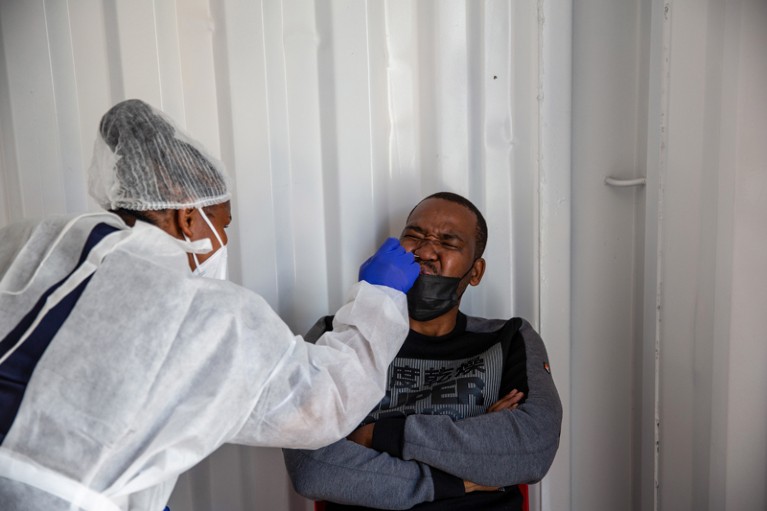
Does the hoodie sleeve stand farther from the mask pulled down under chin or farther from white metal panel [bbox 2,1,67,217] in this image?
white metal panel [bbox 2,1,67,217]

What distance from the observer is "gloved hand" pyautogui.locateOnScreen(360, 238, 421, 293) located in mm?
1632

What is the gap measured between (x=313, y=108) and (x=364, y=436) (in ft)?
3.28

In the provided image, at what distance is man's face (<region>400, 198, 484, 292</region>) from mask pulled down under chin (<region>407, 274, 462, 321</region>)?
4cm

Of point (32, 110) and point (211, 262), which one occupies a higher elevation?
point (32, 110)

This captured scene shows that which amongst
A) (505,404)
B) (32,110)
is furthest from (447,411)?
(32,110)

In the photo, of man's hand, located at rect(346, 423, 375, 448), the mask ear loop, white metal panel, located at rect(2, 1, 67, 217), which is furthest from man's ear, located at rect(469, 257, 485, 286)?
white metal panel, located at rect(2, 1, 67, 217)

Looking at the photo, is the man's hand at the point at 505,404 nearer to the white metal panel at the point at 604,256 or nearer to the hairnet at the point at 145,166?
the white metal panel at the point at 604,256

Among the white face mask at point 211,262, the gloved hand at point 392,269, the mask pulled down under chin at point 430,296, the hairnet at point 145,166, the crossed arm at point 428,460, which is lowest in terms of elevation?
the crossed arm at point 428,460

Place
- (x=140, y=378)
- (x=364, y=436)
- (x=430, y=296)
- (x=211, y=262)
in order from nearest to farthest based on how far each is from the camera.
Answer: (x=140, y=378)
(x=211, y=262)
(x=364, y=436)
(x=430, y=296)

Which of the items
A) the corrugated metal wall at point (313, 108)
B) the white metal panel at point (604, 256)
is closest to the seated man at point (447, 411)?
the corrugated metal wall at point (313, 108)

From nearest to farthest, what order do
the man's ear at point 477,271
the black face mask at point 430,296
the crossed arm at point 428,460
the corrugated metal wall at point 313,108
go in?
the crossed arm at point 428,460, the black face mask at point 430,296, the man's ear at point 477,271, the corrugated metal wall at point 313,108

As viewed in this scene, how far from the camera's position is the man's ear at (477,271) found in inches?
76.2

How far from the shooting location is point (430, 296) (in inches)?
70.3

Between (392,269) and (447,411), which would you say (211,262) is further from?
(447,411)
